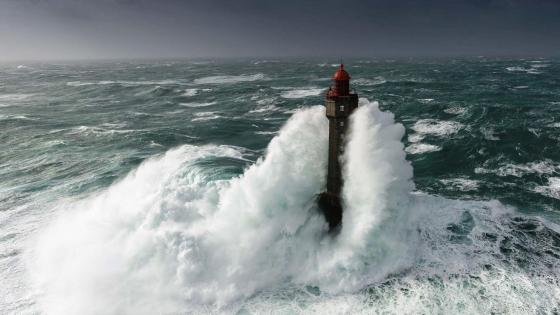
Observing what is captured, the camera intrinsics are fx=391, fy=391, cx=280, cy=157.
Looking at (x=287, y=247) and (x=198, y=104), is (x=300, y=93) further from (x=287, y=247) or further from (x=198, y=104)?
(x=287, y=247)

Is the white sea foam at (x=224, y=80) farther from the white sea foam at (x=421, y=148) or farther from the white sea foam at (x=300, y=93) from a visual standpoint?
the white sea foam at (x=421, y=148)

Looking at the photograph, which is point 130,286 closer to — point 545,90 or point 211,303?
point 211,303

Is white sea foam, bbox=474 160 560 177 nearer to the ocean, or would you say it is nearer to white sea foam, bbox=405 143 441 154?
the ocean

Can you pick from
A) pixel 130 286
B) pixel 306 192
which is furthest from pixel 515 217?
pixel 130 286

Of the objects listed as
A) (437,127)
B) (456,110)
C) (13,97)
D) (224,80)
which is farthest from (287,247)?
(224,80)

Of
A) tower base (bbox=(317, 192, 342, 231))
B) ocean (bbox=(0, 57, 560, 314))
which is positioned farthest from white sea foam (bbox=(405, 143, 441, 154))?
tower base (bbox=(317, 192, 342, 231))
